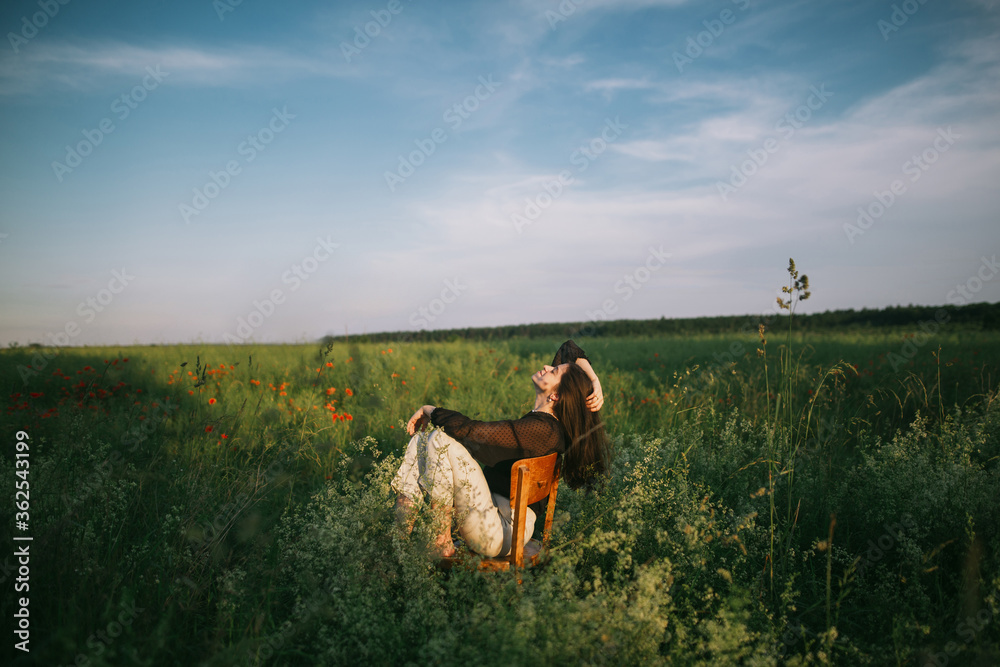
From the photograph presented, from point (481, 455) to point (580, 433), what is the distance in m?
0.71

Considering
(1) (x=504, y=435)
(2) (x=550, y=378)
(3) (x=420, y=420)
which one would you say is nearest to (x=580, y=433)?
(2) (x=550, y=378)

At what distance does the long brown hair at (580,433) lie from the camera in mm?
3203

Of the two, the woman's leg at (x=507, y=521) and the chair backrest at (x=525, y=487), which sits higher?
the chair backrest at (x=525, y=487)

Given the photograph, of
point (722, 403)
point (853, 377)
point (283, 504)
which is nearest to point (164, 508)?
point (283, 504)

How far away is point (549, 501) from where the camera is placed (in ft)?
9.59

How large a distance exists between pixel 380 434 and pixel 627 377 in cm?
543

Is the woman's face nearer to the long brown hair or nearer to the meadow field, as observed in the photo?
the long brown hair

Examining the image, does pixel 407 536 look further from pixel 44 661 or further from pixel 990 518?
pixel 990 518

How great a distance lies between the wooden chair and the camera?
2502 mm

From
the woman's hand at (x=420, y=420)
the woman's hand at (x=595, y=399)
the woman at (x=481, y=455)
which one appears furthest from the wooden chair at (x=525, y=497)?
the woman's hand at (x=420, y=420)

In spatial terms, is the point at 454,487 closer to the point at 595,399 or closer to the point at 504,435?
the point at 504,435

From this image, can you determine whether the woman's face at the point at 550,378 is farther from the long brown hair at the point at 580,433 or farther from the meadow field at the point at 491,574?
the meadow field at the point at 491,574

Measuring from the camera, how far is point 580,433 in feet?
10.6

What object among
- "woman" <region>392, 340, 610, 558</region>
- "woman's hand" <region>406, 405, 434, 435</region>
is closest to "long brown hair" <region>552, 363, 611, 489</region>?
"woman" <region>392, 340, 610, 558</region>
